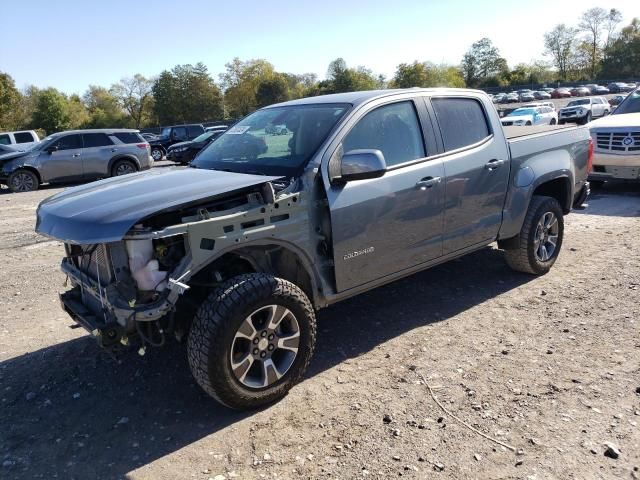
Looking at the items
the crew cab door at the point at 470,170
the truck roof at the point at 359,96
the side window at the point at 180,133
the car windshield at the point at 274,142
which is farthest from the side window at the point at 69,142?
the crew cab door at the point at 470,170

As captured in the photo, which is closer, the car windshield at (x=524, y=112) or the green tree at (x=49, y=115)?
the car windshield at (x=524, y=112)

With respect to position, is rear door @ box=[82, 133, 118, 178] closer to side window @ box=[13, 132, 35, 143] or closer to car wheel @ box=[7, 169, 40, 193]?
Answer: car wheel @ box=[7, 169, 40, 193]

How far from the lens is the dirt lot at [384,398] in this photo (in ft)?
9.84

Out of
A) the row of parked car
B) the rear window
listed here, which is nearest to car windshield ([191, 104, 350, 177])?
the rear window

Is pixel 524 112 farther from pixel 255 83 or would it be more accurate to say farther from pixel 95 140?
pixel 255 83

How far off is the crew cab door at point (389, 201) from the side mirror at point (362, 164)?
0.42ft

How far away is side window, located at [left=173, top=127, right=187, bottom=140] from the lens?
30438 mm

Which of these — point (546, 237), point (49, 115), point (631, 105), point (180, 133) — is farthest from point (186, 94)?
point (546, 237)

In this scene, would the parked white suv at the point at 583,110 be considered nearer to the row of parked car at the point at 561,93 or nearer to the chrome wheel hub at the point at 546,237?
the chrome wheel hub at the point at 546,237

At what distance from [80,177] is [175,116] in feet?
209

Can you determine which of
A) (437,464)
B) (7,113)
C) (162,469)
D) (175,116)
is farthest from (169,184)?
(175,116)

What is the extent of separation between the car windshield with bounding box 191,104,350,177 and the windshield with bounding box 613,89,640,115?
9319 mm

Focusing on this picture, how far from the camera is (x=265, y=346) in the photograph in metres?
3.50

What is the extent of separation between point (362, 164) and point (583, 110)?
3636 centimetres
